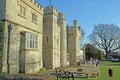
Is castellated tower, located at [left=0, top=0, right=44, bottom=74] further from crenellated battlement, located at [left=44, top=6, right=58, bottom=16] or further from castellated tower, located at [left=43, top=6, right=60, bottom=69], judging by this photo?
crenellated battlement, located at [left=44, top=6, right=58, bottom=16]

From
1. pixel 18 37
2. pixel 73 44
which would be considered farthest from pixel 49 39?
pixel 73 44

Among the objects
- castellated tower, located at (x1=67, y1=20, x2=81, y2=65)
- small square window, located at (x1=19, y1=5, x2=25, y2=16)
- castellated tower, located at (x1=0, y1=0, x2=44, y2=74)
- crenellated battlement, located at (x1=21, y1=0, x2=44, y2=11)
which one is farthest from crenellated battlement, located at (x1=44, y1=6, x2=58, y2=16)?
castellated tower, located at (x1=67, y1=20, x2=81, y2=65)

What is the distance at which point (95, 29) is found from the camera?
83312mm

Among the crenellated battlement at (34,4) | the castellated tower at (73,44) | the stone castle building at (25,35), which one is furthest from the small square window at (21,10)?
the castellated tower at (73,44)

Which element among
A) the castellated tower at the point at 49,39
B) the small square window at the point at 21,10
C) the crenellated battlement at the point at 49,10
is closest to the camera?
the small square window at the point at 21,10

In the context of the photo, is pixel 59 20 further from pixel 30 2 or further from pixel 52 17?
pixel 30 2

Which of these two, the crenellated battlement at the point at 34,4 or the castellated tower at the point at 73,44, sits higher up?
the crenellated battlement at the point at 34,4

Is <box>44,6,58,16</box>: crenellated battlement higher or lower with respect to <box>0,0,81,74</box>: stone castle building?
higher

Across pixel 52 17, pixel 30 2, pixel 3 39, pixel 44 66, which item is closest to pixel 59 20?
pixel 52 17

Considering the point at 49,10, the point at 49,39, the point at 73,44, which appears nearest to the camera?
the point at 49,39

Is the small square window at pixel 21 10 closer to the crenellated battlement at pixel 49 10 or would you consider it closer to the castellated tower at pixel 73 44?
the crenellated battlement at pixel 49 10

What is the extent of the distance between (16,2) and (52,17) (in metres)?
12.7

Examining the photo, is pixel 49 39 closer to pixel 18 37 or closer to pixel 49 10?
pixel 49 10

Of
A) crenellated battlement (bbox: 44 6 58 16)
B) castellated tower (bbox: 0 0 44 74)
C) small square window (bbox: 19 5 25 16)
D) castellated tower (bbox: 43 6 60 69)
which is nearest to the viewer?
castellated tower (bbox: 0 0 44 74)
